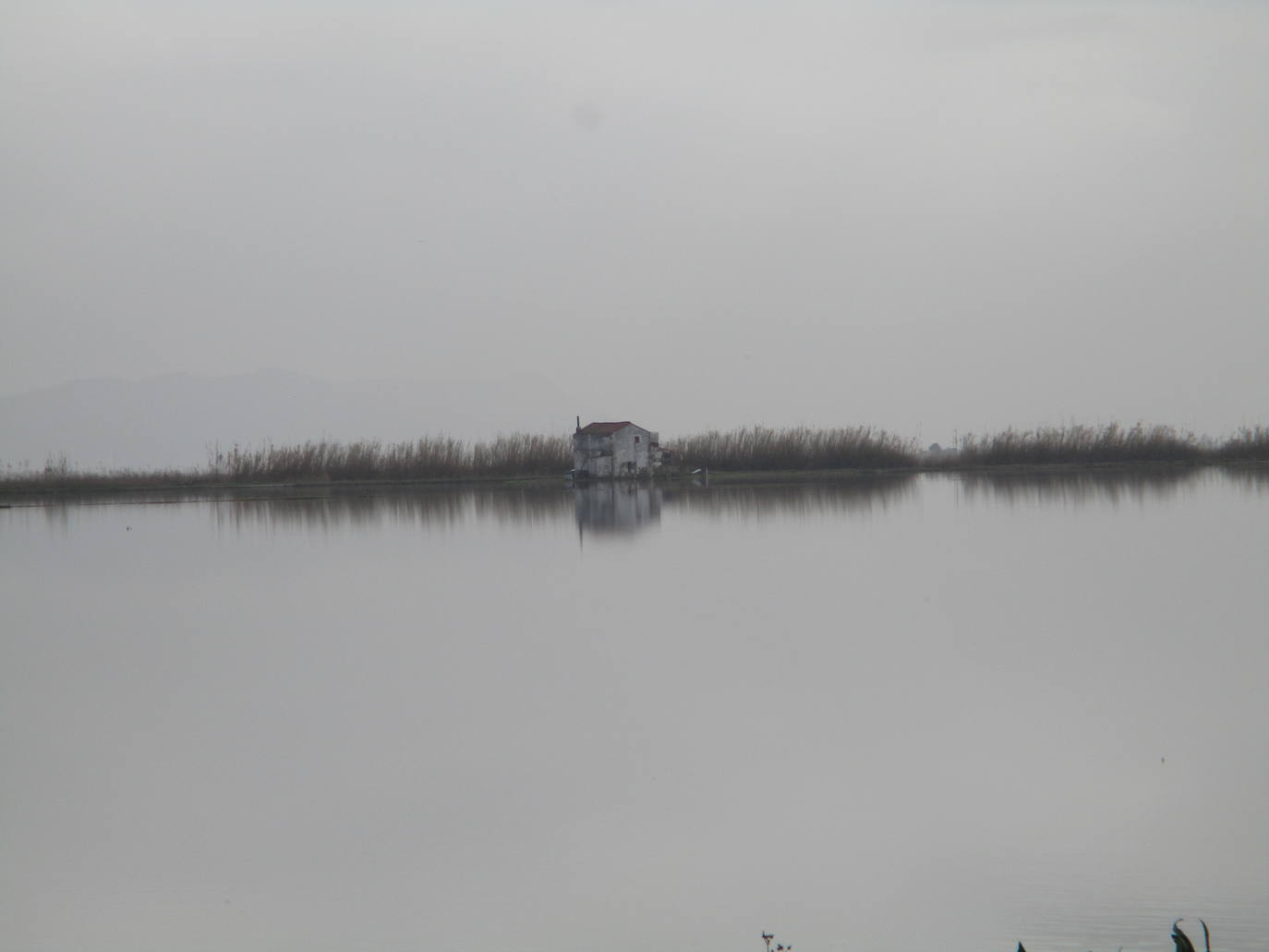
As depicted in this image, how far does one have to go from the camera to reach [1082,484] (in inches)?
1013

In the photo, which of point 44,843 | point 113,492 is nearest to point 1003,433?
point 113,492

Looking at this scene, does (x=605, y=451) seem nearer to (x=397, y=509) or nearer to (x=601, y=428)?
(x=601, y=428)

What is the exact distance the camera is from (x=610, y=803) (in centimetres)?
477

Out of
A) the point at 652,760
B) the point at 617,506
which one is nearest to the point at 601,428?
the point at 617,506

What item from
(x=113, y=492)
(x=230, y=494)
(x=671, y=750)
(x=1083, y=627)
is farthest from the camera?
(x=113, y=492)

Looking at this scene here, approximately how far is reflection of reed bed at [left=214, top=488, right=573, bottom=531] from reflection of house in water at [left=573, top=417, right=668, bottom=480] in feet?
12.0

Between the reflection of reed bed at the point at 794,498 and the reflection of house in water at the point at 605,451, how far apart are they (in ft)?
13.8

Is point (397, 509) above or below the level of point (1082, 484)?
below

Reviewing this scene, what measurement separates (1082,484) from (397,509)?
45.5ft

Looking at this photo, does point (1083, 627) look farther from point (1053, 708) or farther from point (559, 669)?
point (559, 669)

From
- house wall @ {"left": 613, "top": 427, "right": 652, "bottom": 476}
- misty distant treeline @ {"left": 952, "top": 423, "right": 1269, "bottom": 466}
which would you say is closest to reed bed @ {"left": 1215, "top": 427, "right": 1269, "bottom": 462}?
misty distant treeline @ {"left": 952, "top": 423, "right": 1269, "bottom": 466}

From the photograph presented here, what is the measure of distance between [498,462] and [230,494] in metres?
7.68

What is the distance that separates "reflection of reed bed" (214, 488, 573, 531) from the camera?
20250mm

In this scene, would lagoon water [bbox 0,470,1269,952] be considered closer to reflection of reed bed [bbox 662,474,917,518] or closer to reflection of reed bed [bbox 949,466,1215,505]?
reflection of reed bed [bbox 662,474,917,518]
